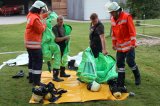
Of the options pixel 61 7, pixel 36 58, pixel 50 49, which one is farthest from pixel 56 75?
pixel 61 7

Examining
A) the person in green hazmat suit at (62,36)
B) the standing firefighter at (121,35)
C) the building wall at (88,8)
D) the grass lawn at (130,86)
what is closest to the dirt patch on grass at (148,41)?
the grass lawn at (130,86)

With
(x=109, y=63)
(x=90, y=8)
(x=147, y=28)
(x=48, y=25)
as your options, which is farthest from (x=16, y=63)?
(x=90, y=8)

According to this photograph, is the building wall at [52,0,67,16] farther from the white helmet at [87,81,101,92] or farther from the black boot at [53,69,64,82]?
the white helmet at [87,81,101,92]

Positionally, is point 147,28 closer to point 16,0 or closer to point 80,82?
point 80,82

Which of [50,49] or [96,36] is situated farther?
[96,36]

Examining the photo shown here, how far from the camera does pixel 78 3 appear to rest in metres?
32.9

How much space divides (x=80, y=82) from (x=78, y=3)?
24.9 metres

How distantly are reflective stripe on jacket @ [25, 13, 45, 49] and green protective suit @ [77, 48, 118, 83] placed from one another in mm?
1155

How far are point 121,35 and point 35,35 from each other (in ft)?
5.65

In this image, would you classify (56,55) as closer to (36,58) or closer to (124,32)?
(36,58)

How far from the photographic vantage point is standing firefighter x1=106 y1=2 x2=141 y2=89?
292 inches

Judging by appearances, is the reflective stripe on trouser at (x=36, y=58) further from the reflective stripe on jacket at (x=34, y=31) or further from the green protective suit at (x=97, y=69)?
the green protective suit at (x=97, y=69)

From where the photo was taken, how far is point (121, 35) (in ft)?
24.9

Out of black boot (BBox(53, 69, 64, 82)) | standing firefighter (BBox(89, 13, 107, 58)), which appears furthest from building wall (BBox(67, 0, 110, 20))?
black boot (BBox(53, 69, 64, 82))
